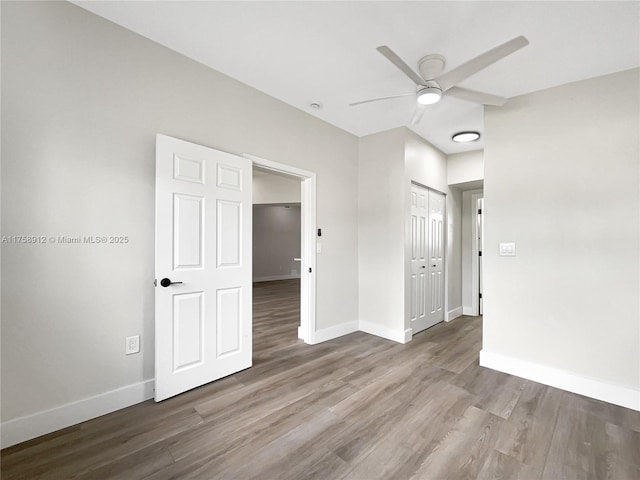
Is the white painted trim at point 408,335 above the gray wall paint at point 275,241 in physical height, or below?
below

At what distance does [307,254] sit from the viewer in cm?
348

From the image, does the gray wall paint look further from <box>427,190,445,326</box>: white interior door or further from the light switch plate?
the light switch plate

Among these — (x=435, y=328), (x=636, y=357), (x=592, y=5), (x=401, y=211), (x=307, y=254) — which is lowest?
(x=435, y=328)

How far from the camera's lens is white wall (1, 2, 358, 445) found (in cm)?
170

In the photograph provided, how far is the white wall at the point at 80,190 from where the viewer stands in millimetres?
1695

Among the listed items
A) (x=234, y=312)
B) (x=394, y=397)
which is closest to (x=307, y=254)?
(x=234, y=312)

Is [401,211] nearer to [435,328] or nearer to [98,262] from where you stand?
[435,328]

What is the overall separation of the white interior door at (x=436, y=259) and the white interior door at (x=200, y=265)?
112 inches

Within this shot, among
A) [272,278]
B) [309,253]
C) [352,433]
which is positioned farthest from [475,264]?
[272,278]

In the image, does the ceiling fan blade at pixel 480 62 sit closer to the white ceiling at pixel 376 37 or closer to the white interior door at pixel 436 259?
the white ceiling at pixel 376 37

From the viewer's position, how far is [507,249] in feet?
9.28

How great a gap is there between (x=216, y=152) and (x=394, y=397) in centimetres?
258

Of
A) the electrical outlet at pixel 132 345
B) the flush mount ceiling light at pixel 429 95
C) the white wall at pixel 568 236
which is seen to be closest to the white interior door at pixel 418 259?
the white wall at pixel 568 236

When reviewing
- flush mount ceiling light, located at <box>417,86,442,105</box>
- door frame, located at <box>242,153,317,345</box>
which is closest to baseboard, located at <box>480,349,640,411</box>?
door frame, located at <box>242,153,317,345</box>
